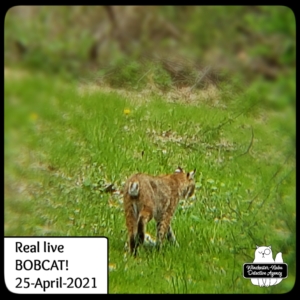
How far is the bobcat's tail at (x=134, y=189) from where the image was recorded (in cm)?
348

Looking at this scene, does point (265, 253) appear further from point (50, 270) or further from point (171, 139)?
point (50, 270)

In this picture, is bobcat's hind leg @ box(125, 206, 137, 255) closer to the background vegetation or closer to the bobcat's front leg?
the background vegetation

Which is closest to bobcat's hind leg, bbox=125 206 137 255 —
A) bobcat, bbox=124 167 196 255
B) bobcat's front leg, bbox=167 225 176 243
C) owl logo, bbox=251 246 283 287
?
bobcat, bbox=124 167 196 255

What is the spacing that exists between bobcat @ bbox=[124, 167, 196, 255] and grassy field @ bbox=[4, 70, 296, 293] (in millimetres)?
29

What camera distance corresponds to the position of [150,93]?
3.51 m

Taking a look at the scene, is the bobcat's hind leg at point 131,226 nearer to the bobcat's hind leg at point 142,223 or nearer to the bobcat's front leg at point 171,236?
the bobcat's hind leg at point 142,223

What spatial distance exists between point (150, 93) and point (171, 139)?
19 centimetres

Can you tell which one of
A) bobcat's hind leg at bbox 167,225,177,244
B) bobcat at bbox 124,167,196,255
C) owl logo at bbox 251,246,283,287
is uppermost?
bobcat at bbox 124,167,196,255

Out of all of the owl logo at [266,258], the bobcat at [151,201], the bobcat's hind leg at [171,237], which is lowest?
the owl logo at [266,258]

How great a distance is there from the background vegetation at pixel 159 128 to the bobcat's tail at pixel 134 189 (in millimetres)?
Result: 51

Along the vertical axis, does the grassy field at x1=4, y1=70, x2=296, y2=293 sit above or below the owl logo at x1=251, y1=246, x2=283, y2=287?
above

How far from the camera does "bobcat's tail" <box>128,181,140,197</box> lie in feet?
11.4

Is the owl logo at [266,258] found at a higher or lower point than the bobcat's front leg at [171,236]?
lower

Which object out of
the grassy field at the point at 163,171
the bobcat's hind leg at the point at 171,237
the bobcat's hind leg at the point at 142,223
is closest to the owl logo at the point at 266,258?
the grassy field at the point at 163,171
